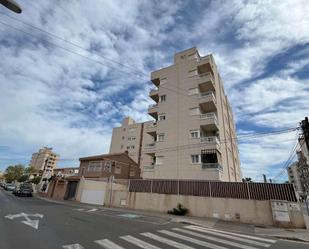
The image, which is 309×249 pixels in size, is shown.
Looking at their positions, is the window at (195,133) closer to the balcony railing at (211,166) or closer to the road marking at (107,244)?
the balcony railing at (211,166)

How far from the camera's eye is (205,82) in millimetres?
27672

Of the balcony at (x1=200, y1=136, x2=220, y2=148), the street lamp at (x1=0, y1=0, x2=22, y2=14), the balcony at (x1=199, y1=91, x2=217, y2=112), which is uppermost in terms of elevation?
the balcony at (x1=199, y1=91, x2=217, y2=112)

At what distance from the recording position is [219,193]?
16.2m

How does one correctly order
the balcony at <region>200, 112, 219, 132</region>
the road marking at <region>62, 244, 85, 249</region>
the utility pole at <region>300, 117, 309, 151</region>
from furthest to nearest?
the balcony at <region>200, 112, 219, 132</region>, the utility pole at <region>300, 117, 309, 151</region>, the road marking at <region>62, 244, 85, 249</region>

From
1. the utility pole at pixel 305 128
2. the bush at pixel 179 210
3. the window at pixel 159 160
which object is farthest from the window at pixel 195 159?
the utility pole at pixel 305 128

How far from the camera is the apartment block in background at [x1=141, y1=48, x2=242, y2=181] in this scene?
24234 mm

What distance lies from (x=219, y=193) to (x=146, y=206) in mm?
7496

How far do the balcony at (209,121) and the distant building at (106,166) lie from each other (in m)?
17.8

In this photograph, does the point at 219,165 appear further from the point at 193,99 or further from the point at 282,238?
the point at 282,238

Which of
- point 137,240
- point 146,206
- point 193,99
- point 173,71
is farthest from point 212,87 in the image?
point 137,240

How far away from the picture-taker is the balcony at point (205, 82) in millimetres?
27594

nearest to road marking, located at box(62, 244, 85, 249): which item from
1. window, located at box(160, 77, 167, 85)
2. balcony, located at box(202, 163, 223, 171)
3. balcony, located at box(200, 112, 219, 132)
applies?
balcony, located at box(202, 163, 223, 171)

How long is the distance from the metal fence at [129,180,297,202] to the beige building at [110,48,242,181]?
5.21 meters

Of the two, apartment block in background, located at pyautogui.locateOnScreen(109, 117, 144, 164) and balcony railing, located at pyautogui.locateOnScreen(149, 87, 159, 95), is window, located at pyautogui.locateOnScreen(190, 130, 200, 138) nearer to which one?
balcony railing, located at pyautogui.locateOnScreen(149, 87, 159, 95)
